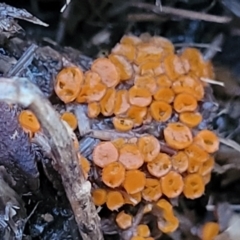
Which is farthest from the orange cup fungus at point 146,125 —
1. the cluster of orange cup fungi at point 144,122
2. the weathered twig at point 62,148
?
the weathered twig at point 62,148

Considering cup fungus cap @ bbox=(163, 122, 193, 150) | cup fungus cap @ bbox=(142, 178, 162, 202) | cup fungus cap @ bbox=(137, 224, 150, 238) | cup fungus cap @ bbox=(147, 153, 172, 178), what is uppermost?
cup fungus cap @ bbox=(163, 122, 193, 150)

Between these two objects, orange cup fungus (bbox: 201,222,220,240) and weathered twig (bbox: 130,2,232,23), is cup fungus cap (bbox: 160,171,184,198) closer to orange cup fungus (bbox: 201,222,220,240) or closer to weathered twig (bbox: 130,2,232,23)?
orange cup fungus (bbox: 201,222,220,240)

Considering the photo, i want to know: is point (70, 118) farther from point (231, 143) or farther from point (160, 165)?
point (231, 143)

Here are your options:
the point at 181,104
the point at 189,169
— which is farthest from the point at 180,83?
the point at 189,169

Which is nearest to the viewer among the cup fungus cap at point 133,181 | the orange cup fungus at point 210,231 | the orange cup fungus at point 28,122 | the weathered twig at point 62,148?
the weathered twig at point 62,148

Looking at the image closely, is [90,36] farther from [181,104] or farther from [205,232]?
[205,232]

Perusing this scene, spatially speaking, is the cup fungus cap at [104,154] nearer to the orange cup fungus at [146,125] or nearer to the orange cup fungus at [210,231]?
the orange cup fungus at [146,125]

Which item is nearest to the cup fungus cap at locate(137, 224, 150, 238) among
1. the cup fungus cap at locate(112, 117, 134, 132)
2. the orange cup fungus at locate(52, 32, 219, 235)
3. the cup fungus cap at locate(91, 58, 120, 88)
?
the orange cup fungus at locate(52, 32, 219, 235)
